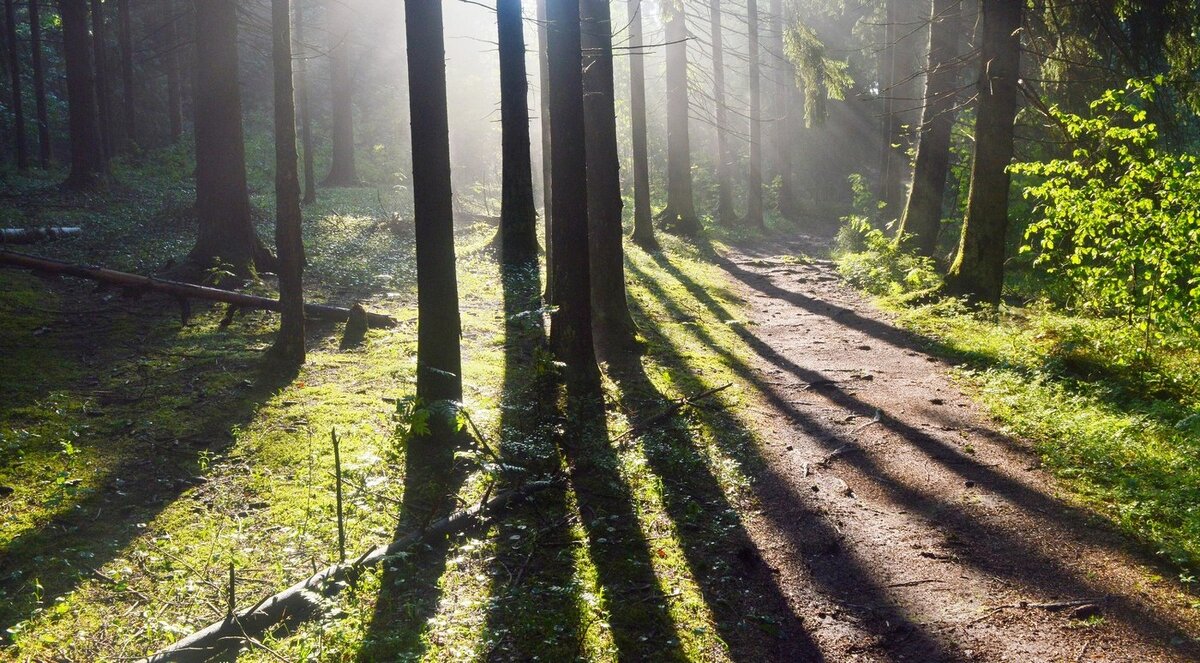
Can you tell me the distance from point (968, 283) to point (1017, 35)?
3442 millimetres

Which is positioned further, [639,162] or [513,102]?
[639,162]

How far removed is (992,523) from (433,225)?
4931mm

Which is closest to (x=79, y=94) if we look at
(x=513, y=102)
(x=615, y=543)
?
(x=513, y=102)

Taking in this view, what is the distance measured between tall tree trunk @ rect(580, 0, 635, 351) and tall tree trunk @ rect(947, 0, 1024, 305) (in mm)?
5188

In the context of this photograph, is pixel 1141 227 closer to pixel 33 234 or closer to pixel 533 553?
pixel 533 553

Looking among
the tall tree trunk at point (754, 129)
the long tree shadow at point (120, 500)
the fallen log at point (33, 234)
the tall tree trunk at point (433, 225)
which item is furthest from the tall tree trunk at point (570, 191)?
the tall tree trunk at point (754, 129)

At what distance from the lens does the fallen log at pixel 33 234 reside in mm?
15434

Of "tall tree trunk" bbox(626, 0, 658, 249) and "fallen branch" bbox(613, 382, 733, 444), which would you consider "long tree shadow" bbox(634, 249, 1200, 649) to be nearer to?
"fallen branch" bbox(613, 382, 733, 444)

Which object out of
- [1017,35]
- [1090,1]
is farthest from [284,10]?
Result: [1090,1]

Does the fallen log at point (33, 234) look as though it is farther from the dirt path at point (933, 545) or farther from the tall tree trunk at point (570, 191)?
the dirt path at point (933, 545)

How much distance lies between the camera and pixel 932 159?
52.7ft

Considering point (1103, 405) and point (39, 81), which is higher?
point (39, 81)

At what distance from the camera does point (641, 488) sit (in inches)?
257

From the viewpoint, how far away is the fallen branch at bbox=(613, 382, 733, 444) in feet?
24.9
